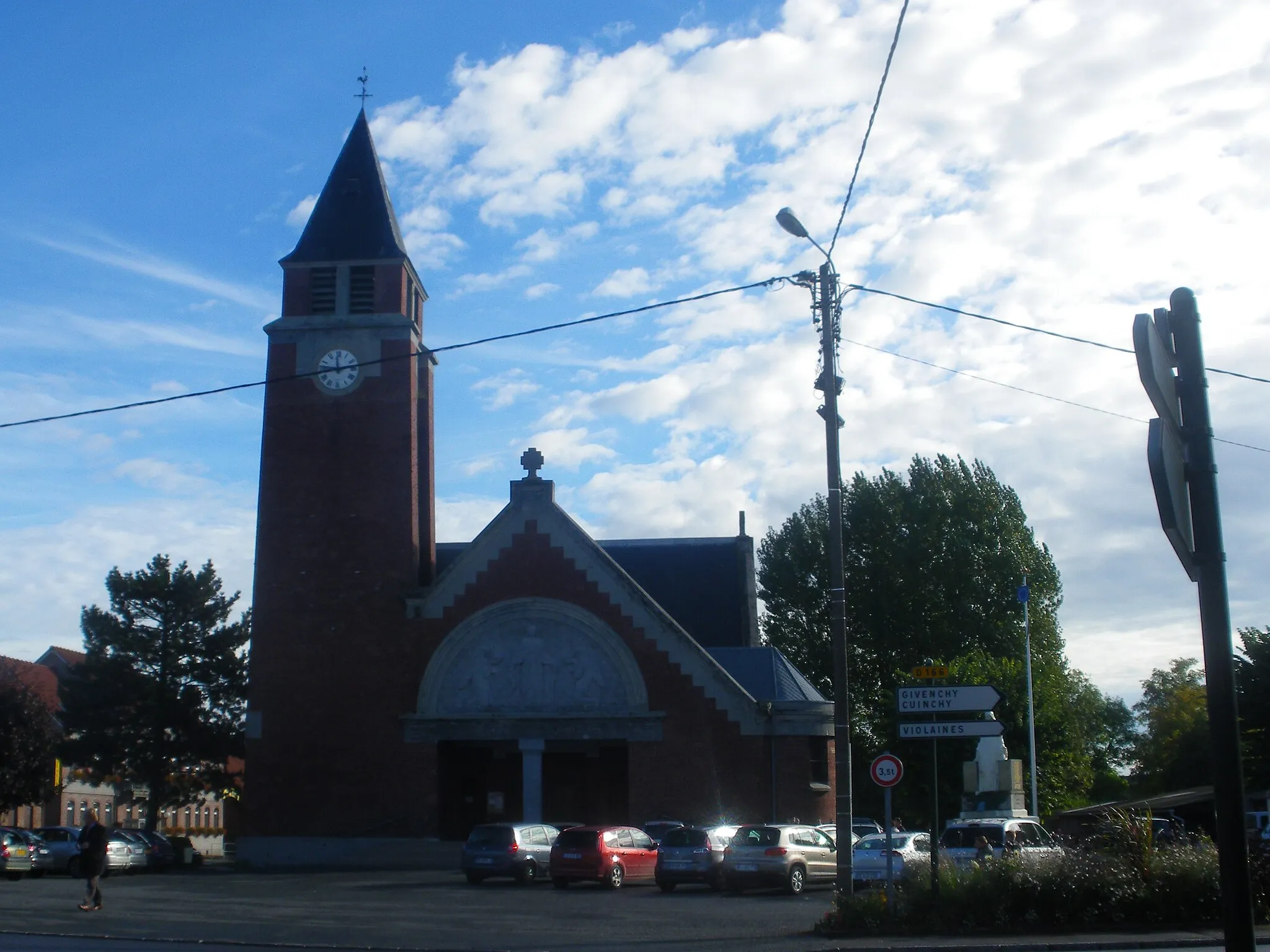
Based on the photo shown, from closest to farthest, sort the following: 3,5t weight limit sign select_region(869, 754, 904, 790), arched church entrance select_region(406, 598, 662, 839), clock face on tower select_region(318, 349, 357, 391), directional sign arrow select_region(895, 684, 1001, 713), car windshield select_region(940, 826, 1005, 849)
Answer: directional sign arrow select_region(895, 684, 1001, 713) < 3,5t weight limit sign select_region(869, 754, 904, 790) < car windshield select_region(940, 826, 1005, 849) < arched church entrance select_region(406, 598, 662, 839) < clock face on tower select_region(318, 349, 357, 391)

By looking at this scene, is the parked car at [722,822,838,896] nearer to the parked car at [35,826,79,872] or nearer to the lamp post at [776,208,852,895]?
the lamp post at [776,208,852,895]

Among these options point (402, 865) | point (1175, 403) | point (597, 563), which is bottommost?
point (402, 865)

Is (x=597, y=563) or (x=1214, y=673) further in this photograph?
(x=597, y=563)

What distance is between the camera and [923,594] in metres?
54.6

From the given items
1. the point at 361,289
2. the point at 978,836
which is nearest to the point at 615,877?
the point at 978,836

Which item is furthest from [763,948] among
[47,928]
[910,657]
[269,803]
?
[910,657]

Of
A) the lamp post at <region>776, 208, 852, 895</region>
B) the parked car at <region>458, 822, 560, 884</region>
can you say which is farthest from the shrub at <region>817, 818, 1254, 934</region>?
the parked car at <region>458, 822, 560, 884</region>

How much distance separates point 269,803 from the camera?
114ft

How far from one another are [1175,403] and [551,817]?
117 feet

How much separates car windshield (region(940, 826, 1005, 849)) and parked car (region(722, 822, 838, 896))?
9.58 ft

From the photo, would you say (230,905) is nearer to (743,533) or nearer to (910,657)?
(743,533)

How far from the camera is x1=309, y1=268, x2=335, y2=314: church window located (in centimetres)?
3756

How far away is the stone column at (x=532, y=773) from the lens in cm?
3472

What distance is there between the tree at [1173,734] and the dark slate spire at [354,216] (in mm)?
31610
